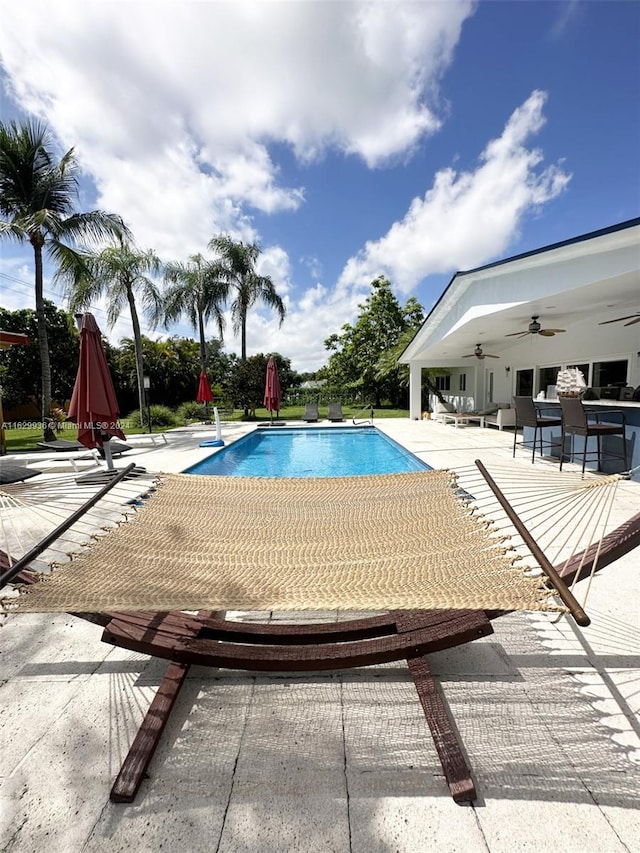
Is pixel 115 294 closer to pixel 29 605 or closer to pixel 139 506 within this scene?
pixel 139 506

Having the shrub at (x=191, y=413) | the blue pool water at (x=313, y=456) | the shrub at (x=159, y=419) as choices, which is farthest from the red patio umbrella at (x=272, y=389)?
the shrub at (x=191, y=413)

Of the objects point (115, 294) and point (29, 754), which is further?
point (115, 294)

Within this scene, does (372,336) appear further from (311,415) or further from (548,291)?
(548,291)

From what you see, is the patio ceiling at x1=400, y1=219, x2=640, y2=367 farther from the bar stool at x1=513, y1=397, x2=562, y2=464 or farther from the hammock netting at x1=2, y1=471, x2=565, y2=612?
the hammock netting at x1=2, y1=471, x2=565, y2=612

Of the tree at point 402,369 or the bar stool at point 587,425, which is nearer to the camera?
the bar stool at point 587,425

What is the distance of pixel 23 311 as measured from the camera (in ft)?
54.3

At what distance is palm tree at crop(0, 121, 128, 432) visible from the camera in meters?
8.60

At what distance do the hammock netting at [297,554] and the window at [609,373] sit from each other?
860 centimetres

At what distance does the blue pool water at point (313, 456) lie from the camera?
8094mm

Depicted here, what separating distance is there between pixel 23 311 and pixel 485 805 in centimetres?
2190

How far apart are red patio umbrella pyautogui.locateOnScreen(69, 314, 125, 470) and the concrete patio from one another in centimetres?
353

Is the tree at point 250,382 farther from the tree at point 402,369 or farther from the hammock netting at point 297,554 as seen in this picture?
the hammock netting at point 297,554

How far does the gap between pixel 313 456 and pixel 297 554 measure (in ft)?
25.9

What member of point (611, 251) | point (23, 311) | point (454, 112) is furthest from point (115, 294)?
point (611, 251)
